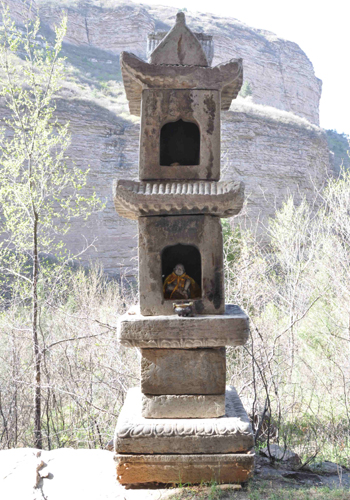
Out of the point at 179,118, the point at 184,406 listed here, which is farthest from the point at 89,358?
the point at 179,118

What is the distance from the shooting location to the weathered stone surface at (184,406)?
418 cm

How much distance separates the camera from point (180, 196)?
4055mm

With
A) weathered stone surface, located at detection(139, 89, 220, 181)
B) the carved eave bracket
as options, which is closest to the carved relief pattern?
weathered stone surface, located at detection(139, 89, 220, 181)

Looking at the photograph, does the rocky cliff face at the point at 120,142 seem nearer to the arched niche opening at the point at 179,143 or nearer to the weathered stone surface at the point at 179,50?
the arched niche opening at the point at 179,143

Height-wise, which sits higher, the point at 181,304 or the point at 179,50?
the point at 179,50

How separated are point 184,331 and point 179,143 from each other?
223 centimetres

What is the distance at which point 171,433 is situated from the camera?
157 inches

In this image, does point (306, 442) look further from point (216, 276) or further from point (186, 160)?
point (186, 160)

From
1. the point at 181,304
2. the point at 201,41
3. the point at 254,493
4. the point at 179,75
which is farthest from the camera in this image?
the point at 201,41

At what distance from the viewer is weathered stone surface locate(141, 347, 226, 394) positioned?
4195mm

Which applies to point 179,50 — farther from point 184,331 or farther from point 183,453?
point 183,453

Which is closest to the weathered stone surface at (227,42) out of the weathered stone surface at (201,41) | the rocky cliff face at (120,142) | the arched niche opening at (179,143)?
the rocky cliff face at (120,142)

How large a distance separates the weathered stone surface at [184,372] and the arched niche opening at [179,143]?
2184 millimetres

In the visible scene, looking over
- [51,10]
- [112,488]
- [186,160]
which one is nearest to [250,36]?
[51,10]
